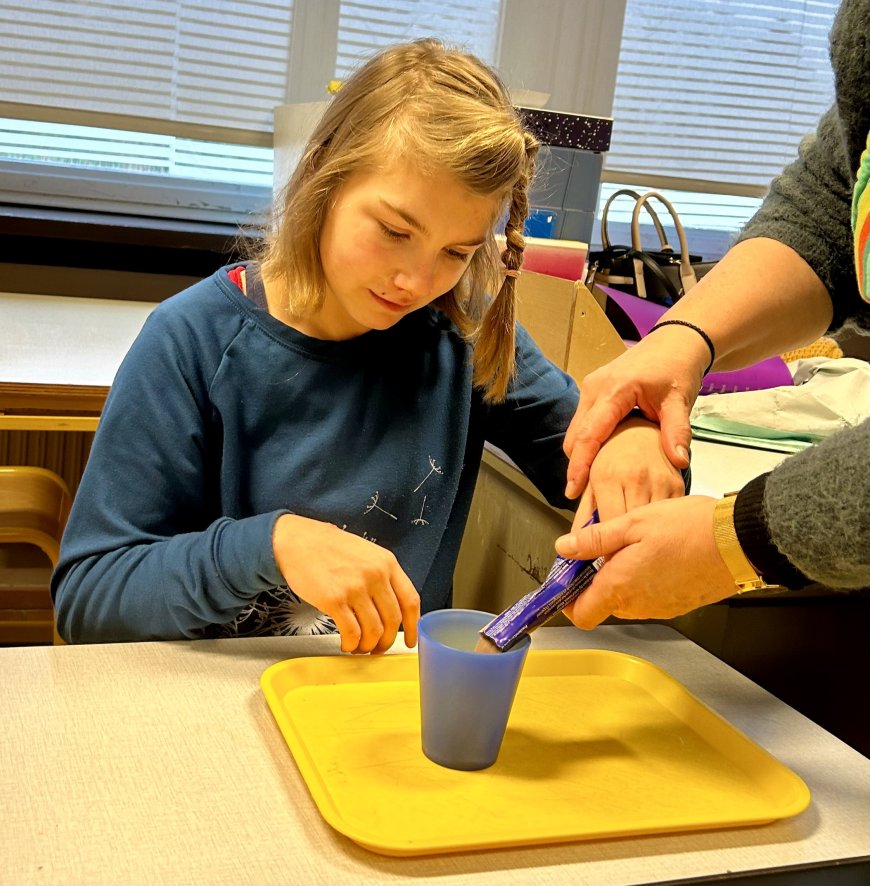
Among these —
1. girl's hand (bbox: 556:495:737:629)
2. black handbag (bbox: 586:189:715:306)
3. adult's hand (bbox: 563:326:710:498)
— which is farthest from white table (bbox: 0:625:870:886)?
black handbag (bbox: 586:189:715:306)

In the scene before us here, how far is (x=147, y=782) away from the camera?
66 centimetres

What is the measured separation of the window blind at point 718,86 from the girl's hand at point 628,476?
2108 mm

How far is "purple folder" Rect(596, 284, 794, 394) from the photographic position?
1698 mm

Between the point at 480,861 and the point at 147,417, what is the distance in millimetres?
561

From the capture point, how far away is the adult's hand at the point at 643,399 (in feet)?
3.23

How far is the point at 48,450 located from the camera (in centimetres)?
225

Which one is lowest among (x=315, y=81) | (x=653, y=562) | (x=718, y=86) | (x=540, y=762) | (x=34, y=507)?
(x=34, y=507)

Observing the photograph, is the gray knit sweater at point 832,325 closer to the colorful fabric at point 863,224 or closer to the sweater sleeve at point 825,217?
the sweater sleeve at point 825,217

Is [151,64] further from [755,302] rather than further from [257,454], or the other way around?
[755,302]

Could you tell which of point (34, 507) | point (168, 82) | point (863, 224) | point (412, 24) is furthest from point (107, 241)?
point (863, 224)

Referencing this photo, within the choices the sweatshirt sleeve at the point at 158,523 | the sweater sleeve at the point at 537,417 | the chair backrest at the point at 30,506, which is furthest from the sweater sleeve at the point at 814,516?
the chair backrest at the point at 30,506

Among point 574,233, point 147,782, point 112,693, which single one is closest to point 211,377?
point 112,693

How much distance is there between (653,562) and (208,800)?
35 centimetres

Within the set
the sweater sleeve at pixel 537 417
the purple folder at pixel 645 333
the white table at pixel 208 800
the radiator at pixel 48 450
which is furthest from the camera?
the radiator at pixel 48 450
